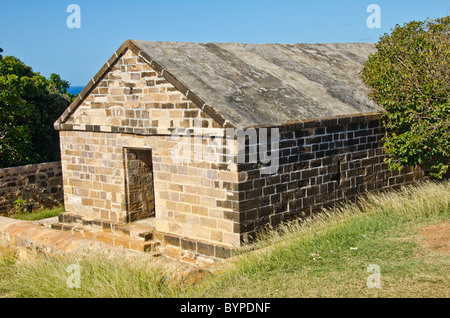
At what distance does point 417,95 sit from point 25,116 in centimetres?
1371

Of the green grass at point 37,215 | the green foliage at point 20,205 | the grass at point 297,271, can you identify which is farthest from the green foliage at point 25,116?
the grass at point 297,271

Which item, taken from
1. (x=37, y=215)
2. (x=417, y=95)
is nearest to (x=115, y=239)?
(x=37, y=215)

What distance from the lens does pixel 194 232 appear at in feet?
32.0

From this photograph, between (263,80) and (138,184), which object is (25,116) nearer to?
(138,184)

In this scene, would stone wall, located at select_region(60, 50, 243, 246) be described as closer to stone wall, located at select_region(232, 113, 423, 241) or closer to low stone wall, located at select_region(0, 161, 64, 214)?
stone wall, located at select_region(232, 113, 423, 241)

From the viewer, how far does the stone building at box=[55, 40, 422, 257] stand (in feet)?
30.0

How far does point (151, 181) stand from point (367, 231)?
16.5 ft

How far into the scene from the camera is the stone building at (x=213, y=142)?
9.16m

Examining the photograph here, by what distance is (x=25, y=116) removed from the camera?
18828 millimetres

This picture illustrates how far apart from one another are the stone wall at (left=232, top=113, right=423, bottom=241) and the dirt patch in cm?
228

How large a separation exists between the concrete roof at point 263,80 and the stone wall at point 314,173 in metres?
0.35

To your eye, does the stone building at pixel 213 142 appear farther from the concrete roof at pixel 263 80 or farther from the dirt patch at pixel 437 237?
the dirt patch at pixel 437 237
